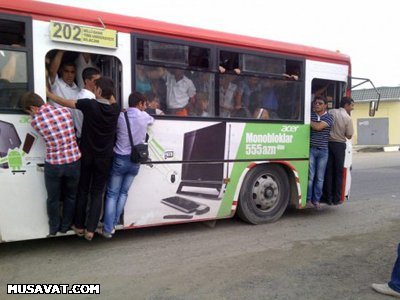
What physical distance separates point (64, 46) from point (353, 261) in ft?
13.7

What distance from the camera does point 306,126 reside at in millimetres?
6863

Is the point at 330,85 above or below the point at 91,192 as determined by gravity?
above

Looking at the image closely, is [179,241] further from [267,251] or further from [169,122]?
[169,122]

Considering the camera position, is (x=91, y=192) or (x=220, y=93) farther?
(x=220, y=93)

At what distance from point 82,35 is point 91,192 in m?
1.85

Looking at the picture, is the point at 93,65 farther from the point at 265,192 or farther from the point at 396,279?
the point at 396,279

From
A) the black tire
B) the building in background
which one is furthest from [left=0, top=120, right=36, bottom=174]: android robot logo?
the building in background

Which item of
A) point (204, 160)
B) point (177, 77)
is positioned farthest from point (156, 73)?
point (204, 160)

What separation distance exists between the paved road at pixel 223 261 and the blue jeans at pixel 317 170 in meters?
0.56

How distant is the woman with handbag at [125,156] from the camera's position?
5.10 meters

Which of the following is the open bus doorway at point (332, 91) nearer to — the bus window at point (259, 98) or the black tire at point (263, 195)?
the bus window at point (259, 98)

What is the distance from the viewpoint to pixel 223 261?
4.84 meters

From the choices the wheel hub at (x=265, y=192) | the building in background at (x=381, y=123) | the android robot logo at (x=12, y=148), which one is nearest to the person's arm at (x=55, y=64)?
the android robot logo at (x=12, y=148)

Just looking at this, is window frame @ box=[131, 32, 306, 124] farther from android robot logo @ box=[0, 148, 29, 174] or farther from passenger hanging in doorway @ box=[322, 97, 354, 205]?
android robot logo @ box=[0, 148, 29, 174]
